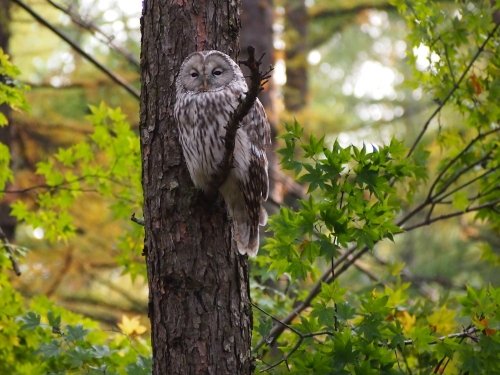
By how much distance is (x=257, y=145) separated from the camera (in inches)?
160

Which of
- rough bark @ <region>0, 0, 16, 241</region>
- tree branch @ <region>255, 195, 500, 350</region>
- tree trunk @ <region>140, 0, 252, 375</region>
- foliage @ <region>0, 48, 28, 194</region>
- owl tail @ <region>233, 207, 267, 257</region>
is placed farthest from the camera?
rough bark @ <region>0, 0, 16, 241</region>

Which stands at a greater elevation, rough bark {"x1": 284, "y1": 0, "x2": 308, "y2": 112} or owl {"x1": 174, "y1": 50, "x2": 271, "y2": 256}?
rough bark {"x1": 284, "y1": 0, "x2": 308, "y2": 112}

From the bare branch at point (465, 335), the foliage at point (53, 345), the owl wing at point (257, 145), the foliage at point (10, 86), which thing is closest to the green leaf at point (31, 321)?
the foliage at point (53, 345)

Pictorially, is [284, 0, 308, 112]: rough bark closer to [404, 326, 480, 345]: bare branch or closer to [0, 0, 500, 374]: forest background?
[0, 0, 500, 374]: forest background

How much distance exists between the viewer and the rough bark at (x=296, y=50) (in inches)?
456

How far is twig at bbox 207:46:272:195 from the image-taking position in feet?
9.77

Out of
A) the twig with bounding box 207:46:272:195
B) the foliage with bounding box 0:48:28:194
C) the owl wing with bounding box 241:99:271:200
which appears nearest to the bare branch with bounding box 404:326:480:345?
the owl wing with bounding box 241:99:271:200

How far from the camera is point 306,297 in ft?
16.7

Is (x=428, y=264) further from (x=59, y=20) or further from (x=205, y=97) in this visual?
(x=205, y=97)

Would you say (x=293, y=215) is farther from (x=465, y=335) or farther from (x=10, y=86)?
(x=10, y=86)

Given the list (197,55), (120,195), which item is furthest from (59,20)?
(197,55)

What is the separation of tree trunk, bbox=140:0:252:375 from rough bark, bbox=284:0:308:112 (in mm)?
7184

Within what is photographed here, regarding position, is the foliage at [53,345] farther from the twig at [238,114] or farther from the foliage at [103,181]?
the twig at [238,114]

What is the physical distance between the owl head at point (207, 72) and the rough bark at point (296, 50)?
23.4 ft
